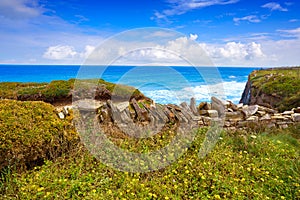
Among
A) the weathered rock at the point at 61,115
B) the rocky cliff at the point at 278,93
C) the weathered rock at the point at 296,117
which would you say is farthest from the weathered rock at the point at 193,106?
the rocky cliff at the point at 278,93

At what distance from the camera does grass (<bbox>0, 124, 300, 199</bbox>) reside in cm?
387

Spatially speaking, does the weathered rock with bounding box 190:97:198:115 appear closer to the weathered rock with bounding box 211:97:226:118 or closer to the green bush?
the weathered rock with bounding box 211:97:226:118

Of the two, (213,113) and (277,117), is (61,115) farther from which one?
(277,117)

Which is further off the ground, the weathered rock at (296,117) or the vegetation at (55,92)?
the vegetation at (55,92)

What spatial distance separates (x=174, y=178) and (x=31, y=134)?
2.85 m

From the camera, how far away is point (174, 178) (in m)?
4.38

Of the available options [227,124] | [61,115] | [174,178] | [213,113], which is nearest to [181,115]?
[213,113]

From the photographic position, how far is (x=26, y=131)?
4.60 metres

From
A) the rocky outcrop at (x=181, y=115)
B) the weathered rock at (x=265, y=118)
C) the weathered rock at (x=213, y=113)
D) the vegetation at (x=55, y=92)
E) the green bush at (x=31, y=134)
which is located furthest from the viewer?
the vegetation at (x=55, y=92)

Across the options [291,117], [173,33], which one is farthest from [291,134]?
[173,33]

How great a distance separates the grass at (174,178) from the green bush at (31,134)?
21 centimetres

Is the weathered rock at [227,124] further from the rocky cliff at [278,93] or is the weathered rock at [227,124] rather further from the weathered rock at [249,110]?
the rocky cliff at [278,93]

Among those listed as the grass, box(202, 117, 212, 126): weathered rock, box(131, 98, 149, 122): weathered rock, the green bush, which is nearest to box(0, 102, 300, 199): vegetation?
the grass

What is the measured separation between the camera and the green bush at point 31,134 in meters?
4.37
